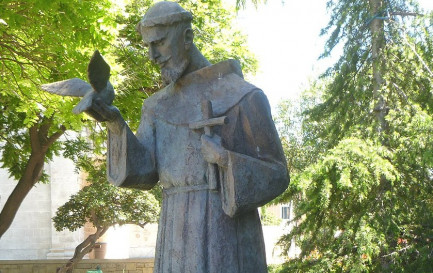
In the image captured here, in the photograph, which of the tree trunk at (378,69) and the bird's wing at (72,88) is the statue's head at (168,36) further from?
the tree trunk at (378,69)

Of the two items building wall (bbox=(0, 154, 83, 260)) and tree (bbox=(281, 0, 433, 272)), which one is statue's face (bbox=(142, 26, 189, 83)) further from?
building wall (bbox=(0, 154, 83, 260))

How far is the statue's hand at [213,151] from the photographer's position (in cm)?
438

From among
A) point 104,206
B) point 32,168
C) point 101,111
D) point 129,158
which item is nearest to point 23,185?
point 32,168

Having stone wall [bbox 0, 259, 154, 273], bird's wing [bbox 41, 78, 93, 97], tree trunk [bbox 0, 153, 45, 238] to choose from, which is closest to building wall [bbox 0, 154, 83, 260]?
stone wall [bbox 0, 259, 154, 273]

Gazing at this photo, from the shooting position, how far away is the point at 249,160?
444 centimetres

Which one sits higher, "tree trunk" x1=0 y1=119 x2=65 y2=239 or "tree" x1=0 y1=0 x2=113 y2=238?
"tree" x1=0 y1=0 x2=113 y2=238

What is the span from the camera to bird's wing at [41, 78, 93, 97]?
456 cm

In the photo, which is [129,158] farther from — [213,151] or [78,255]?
[78,255]

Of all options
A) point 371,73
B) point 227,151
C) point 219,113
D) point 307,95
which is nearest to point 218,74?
point 219,113

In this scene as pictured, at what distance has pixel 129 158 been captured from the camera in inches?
185

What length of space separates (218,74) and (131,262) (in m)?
19.9

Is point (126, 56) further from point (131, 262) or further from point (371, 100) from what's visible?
point (131, 262)

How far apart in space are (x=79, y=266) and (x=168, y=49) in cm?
1948

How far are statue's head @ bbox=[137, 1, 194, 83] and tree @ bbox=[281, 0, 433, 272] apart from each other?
21.6 feet
